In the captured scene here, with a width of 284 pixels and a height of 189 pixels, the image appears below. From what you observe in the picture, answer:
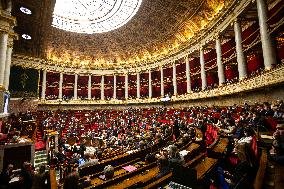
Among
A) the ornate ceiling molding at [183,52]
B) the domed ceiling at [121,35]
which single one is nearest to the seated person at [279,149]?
the ornate ceiling molding at [183,52]

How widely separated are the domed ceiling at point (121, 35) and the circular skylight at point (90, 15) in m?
0.45

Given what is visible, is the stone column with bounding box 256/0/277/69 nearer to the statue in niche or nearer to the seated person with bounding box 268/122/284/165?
the seated person with bounding box 268/122/284/165

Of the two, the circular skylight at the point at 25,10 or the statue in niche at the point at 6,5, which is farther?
the circular skylight at the point at 25,10

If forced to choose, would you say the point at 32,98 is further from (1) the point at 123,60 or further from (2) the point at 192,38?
(2) the point at 192,38

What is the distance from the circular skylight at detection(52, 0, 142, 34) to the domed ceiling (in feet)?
1.46

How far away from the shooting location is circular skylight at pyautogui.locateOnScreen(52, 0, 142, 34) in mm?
22953

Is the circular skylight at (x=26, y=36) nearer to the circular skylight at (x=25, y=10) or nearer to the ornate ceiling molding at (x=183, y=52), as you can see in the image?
the circular skylight at (x=25, y=10)

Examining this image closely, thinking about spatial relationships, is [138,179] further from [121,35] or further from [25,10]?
[121,35]

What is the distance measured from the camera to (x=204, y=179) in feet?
12.7

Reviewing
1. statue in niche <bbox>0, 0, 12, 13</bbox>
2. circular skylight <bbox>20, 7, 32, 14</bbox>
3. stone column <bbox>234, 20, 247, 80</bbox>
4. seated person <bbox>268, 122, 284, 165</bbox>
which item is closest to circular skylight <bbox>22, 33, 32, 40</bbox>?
circular skylight <bbox>20, 7, 32, 14</bbox>

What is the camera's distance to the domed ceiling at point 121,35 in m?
13.9

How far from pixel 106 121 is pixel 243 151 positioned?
20478mm

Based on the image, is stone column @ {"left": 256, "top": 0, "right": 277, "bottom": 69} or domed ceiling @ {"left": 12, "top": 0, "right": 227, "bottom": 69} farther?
domed ceiling @ {"left": 12, "top": 0, "right": 227, "bottom": 69}

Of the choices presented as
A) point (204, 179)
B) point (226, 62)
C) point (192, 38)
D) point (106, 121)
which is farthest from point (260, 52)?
point (106, 121)
